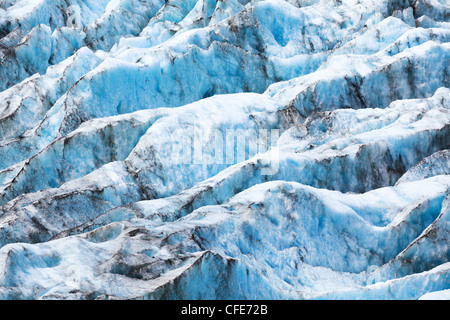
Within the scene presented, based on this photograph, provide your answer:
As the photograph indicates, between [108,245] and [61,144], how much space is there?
5.26 meters

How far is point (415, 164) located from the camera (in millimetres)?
13117

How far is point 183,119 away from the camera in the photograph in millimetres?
14086

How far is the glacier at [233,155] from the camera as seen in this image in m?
8.98

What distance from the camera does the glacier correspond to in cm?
898

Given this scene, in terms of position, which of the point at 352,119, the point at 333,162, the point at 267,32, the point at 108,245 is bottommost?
the point at 108,245

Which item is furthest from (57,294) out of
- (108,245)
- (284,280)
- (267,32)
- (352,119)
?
(267,32)

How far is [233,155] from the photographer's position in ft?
44.9

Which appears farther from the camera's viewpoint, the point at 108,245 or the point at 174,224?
the point at 174,224
